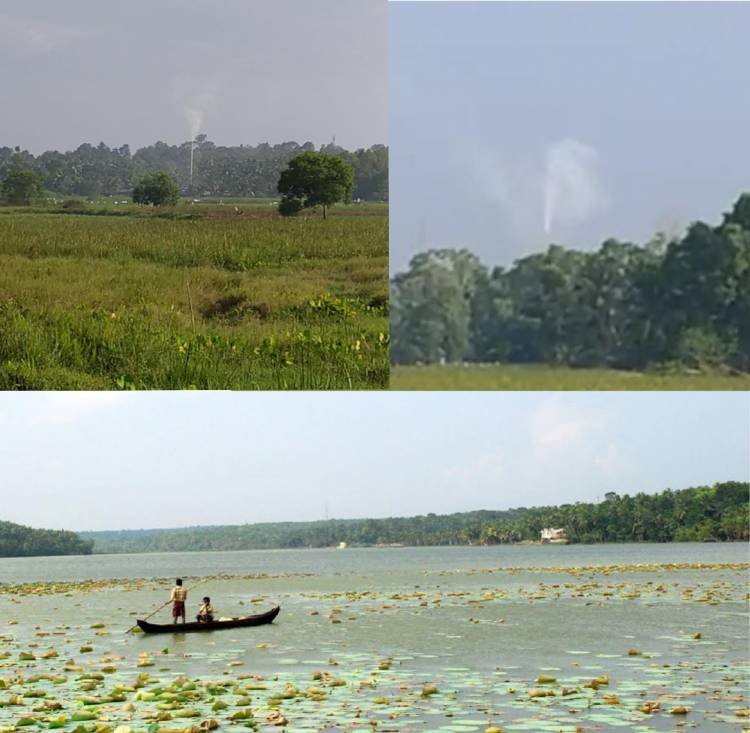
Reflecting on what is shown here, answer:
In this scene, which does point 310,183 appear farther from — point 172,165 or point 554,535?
point 554,535

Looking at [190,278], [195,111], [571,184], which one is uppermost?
[195,111]

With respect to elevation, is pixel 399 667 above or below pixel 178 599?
below

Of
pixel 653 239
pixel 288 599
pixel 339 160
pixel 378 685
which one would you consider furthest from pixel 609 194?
pixel 288 599

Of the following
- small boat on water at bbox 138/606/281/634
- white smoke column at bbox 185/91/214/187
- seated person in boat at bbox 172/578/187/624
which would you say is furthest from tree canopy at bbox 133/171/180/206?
small boat on water at bbox 138/606/281/634

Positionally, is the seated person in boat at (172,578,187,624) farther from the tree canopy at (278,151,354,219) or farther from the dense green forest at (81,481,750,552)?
the dense green forest at (81,481,750,552)

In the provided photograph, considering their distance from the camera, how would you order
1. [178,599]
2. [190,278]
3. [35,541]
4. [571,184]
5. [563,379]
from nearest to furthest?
1. [563,379]
2. [571,184]
3. [190,278]
4. [178,599]
5. [35,541]

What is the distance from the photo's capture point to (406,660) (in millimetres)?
9203

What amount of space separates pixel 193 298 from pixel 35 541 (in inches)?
1178

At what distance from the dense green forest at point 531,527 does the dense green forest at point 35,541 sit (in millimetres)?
859

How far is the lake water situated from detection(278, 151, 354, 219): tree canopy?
10.8ft

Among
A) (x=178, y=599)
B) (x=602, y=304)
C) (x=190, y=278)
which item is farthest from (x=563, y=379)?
(x=178, y=599)

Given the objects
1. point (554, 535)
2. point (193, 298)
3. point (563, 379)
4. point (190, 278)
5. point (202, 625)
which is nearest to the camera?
point (563, 379)

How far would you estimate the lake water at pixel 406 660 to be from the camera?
689 cm

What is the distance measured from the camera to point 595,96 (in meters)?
9.65
